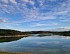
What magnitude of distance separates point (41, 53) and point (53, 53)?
249cm

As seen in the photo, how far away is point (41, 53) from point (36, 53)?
113cm

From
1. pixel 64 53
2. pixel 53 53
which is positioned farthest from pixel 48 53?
pixel 64 53

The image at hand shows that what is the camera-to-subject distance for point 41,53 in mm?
36438

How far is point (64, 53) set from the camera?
3628 centimetres

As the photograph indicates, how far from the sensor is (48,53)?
36.3 metres

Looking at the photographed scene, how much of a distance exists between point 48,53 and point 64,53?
10.9ft

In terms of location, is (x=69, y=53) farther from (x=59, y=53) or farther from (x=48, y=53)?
(x=48, y=53)

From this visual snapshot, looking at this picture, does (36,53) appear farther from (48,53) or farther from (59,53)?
(59,53)

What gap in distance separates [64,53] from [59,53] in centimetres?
103

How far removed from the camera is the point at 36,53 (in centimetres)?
3603

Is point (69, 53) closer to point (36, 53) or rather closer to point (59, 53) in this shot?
point (59, 53)

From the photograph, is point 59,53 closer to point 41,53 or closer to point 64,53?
point 64,53

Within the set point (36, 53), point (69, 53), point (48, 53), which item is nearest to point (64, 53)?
point (69, 53)

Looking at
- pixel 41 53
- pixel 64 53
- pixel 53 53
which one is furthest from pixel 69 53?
pixel 41 53
